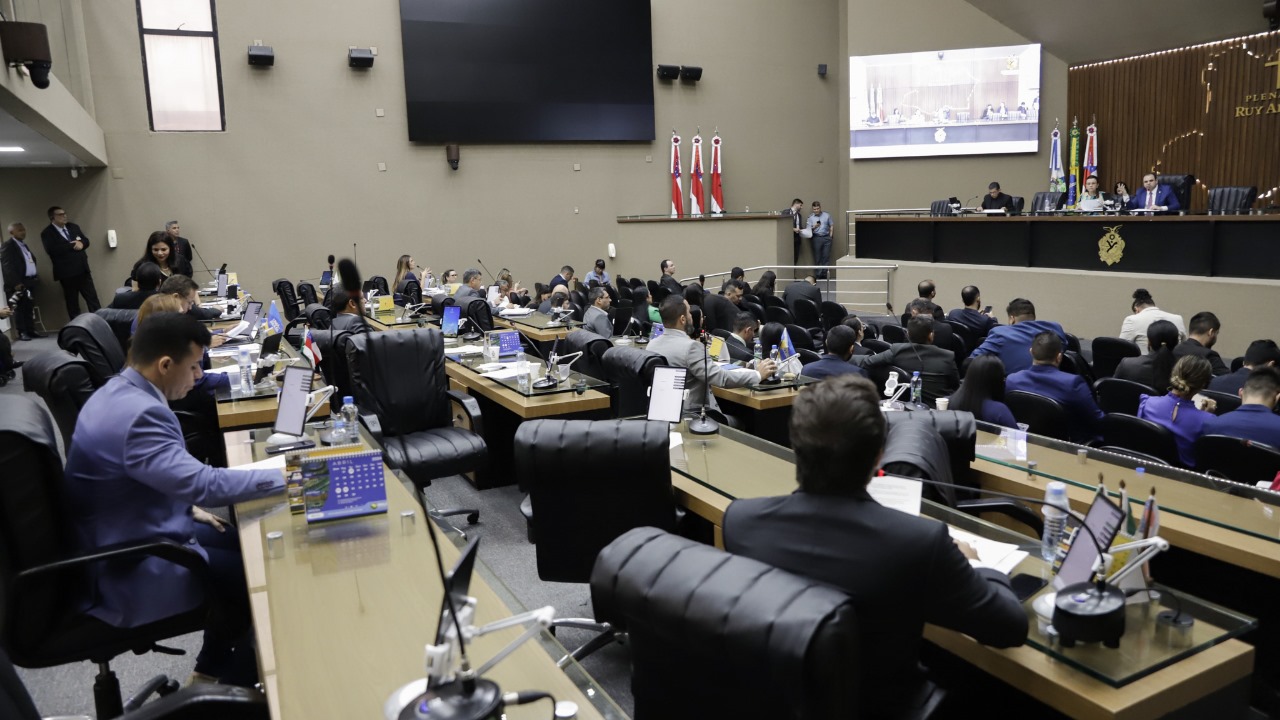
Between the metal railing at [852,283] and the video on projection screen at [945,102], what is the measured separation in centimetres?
271

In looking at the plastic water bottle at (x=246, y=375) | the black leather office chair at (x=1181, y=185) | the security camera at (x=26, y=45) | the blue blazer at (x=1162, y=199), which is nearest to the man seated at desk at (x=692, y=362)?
the plastic water bottle at (x=246, y=375)

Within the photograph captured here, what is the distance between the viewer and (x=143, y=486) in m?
2.46

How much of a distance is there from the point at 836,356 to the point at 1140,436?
1681 mm

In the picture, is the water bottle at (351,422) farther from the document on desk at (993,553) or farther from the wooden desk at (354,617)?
the document on desk at (993,553)

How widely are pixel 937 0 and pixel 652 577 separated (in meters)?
15.0

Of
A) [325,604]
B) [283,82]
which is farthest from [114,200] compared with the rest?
[325,604]

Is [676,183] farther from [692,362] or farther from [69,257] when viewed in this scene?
[692,362]

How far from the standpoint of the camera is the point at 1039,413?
4.21 metres

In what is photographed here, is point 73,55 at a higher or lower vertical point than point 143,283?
higher

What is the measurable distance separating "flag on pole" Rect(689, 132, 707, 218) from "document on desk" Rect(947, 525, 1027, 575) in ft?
41.5

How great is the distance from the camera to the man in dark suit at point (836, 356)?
497cm

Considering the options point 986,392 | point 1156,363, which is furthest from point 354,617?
point 1156,363

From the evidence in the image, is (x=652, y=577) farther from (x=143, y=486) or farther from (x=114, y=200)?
(x=114, y=200)

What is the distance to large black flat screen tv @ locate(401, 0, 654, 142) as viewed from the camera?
12.8 m
